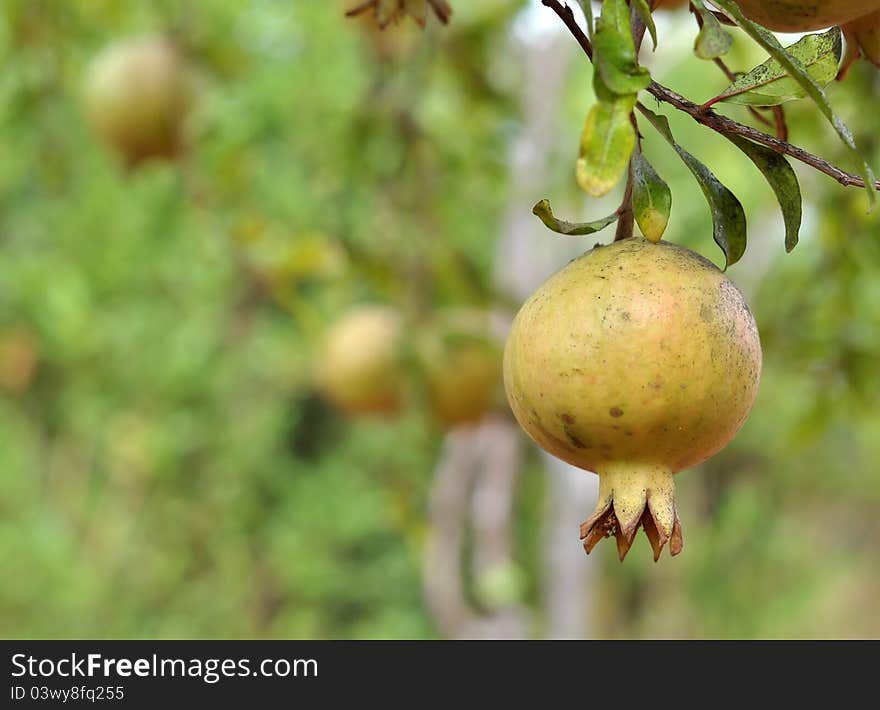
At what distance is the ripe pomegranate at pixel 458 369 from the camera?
4.81 ft

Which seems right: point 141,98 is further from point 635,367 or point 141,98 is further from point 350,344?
point 635,367

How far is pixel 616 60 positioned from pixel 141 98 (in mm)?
1163

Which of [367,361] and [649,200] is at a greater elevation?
[367,361]

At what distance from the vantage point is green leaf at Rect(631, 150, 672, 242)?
454mm

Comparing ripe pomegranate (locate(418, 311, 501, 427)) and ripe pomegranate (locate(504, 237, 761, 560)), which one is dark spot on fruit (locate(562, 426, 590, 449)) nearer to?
ripe pomegranate (locate(504, 237, 761, 560))

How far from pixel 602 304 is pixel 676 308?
0.03m

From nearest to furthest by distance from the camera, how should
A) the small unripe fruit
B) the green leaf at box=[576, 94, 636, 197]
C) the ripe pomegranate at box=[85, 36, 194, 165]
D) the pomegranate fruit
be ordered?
the green leaf at box=[576, 94, 636, 197]
the pomegranate fruit
the ripe pomegranate at box=[85, 36, 194, 165]
the small unripe fruit

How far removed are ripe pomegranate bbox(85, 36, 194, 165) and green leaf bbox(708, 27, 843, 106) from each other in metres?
1.11

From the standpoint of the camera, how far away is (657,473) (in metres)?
0.47

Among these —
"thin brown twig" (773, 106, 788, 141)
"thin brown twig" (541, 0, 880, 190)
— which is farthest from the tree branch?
"thin brown twig" (773, 106, 788, 141)

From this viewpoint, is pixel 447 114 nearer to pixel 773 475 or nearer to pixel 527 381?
pixel 527 381

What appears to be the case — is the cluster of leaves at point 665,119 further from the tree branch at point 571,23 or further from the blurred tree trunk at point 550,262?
the blurred tree trunk at point 550,262

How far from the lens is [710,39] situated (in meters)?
0.41

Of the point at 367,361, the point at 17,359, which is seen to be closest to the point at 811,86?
the point at 367,361
